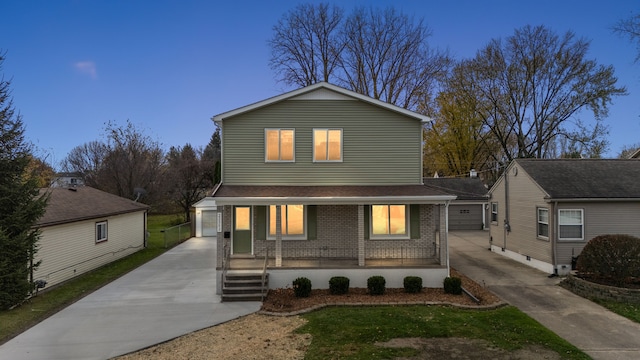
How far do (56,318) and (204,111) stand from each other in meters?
31.9

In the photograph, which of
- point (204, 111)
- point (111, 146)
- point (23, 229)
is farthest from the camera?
point (204, 111)

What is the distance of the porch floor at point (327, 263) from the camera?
11844 millimetres

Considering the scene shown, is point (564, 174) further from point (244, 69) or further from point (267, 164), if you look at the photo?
point (244, 69)

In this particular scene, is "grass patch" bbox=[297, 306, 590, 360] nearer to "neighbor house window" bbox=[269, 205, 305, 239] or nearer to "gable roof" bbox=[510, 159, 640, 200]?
"neighbor house window" bbox=[269, 205, 305, 239]

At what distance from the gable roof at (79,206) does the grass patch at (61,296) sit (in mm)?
2501

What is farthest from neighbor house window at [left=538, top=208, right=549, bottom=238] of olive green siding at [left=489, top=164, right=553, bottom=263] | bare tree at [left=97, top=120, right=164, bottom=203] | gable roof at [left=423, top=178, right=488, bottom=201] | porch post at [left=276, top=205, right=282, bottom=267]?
bare tree at [left=97, top=120, right=164, bottom=203]

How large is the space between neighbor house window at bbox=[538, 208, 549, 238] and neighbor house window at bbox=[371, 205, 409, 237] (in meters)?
6.23

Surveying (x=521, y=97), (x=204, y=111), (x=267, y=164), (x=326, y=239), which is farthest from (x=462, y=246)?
(x=204, y=111)

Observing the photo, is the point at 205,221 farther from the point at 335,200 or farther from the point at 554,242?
the point at 554,242

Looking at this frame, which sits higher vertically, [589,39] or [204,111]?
[589,39]

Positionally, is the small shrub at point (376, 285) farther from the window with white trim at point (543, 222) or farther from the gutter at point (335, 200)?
the window with white trim at point (543, 222)

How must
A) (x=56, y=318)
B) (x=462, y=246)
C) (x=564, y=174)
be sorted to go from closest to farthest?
(x=56, y=318) → (x=564, y=174) → (x=462, y=246)

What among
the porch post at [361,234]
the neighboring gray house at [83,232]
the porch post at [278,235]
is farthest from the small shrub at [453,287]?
the neighboring gray house at [83,232]

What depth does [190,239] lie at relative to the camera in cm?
2544
